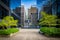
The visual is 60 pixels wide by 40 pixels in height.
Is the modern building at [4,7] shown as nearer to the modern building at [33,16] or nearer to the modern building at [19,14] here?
the modern building at [19,14]

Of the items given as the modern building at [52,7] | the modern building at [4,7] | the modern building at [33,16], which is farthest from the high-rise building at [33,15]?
the modern building at [4,7]

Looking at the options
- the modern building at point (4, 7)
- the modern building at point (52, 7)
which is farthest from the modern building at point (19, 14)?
the modern building at point (52, 7)

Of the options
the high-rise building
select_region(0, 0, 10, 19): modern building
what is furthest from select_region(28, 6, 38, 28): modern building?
select_region(0, 0, 10, 19): modern building

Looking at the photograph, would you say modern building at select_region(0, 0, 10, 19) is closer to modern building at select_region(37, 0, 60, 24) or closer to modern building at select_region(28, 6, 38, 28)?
modern building at select_region(28, 6, 38, 28)

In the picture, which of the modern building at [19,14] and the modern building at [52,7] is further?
the modern building at [19,14]

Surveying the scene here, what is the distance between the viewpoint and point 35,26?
3622cm

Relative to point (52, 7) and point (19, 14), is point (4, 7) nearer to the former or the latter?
point (19, 14)

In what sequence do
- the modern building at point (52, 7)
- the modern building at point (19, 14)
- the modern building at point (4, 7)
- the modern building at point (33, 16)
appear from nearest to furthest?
the modern building at point (52, 7) < the modern building at point (4, 7) < the modern building at point (33, 16) < the modern building at point (19, 14)

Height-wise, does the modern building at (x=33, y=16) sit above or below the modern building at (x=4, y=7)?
below

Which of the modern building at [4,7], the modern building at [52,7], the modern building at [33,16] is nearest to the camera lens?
the modern building at [52,7]

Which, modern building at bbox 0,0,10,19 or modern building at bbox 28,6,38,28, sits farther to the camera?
modern building at bbox 28,6,38,28

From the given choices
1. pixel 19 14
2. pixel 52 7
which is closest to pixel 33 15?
pixel 19 14

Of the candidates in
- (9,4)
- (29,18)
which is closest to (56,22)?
(29,18)

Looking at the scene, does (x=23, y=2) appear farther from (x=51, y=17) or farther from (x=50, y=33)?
(x=50, y=33)
